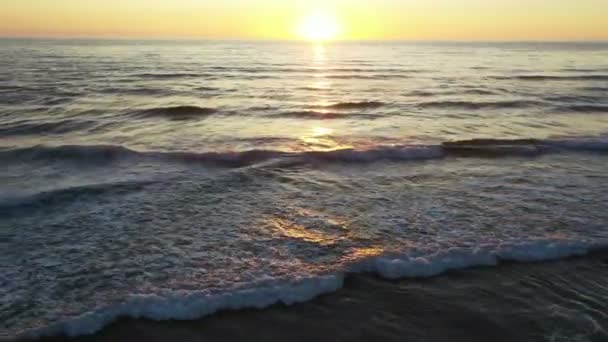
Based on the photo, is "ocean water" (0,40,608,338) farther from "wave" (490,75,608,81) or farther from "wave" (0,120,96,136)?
"wave" (490,75,608,81)

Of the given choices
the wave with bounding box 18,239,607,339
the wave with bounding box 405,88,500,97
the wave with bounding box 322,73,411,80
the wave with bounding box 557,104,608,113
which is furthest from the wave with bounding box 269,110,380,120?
the wave with bounding box 322,73,411,80

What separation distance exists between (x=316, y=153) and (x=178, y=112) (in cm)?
944

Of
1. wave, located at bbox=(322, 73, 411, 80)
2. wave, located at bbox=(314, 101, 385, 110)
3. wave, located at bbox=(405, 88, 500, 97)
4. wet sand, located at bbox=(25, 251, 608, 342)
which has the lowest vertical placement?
wet sand, located at bbox=(25, 251, 608, 342)

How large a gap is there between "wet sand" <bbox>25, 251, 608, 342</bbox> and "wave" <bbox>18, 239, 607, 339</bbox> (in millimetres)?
116

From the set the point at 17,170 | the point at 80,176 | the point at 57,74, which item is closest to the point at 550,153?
the point at 80,176

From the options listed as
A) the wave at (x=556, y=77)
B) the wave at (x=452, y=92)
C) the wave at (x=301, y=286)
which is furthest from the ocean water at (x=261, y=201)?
the wave at (x=556, y=77)

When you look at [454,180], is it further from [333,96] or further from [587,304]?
[333,96]

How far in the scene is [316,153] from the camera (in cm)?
1273

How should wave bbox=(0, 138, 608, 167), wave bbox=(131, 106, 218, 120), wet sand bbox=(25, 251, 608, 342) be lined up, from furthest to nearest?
wave bbox=(131, 106, 218, 120), wave bbox=(0, 138, 608, 167), wet sand bbox=(25, 251, 608, 342)

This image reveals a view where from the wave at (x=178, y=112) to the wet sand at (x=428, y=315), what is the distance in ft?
48.1

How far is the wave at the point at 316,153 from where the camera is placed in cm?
1221

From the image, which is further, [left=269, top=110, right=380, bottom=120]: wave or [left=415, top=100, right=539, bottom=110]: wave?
[left=415, top=100, right=539, bottom=110]: wave

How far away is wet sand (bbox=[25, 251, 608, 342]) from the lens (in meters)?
4.87

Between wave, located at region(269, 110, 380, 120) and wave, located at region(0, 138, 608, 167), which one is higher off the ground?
wave, located at region(269, 110, 380, 120)
